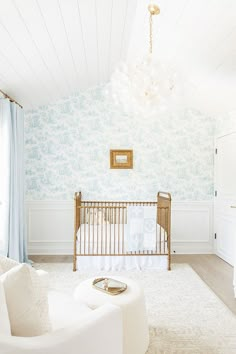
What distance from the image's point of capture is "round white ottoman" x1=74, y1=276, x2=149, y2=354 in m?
1.71

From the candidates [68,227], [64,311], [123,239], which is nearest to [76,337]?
[64,311]

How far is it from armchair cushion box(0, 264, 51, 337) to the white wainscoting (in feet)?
10.7

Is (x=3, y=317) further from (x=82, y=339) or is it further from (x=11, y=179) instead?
(x=11, y=179)

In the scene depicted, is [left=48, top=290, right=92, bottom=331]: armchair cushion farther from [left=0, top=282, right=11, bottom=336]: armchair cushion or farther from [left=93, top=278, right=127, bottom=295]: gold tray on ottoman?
[left=0, top=282, right=11, bottom=336]: armchair cushion

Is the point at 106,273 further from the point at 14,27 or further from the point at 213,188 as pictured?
the point at 14,27

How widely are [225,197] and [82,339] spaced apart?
347 centimetres

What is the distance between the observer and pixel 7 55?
255 centimetres

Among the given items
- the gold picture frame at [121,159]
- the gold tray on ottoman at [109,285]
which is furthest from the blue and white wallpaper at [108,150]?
the gold tray on ottoman at [109,285]

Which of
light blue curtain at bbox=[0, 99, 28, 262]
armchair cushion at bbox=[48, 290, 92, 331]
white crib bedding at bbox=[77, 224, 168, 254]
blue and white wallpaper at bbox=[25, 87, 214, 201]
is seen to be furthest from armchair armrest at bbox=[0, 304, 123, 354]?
blue and white wallpaper at bbox=[25, 87, 214, 201]

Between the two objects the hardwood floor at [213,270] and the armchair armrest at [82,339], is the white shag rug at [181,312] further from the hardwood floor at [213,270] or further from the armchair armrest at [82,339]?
the armchair armrest at [82,339]

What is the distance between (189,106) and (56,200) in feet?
8.80

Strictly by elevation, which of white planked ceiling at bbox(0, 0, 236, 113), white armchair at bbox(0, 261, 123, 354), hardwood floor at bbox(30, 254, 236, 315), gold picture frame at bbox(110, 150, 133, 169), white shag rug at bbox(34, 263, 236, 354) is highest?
white planked ceiling at bbox(0, 0, 236, 113)

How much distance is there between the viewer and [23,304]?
112 centimetres

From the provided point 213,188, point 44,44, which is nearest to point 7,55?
point 44,44
